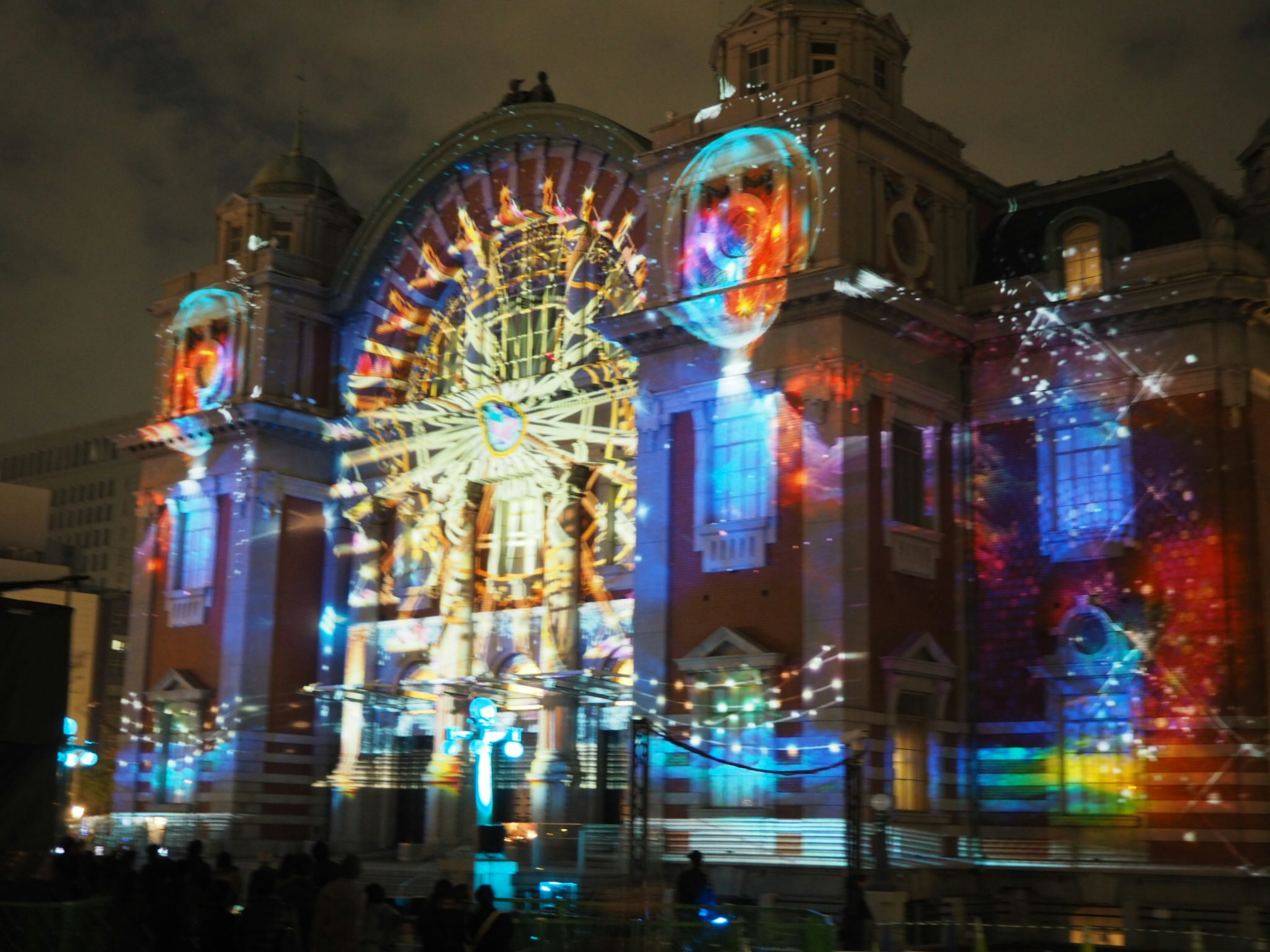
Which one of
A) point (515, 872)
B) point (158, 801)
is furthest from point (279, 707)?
point (515, 872)

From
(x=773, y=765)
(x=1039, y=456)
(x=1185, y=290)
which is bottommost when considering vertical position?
(x=773, y=765)

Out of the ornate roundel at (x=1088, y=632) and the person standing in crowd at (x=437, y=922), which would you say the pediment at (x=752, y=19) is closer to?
the ornate roundel at (x=1088, y=632)

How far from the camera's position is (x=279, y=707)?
4253 cm

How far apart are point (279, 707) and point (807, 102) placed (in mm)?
19686

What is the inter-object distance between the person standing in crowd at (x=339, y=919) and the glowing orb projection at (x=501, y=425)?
23511mm

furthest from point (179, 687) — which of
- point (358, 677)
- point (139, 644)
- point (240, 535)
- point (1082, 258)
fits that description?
point (1082, 258)

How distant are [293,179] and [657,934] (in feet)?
107

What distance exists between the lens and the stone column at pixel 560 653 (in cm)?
3672

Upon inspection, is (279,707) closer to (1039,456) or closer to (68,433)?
(1039,456)

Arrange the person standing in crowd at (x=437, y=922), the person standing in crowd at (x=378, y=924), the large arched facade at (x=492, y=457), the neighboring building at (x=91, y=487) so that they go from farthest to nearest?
the neighboring building at (x=91, y=487)
the large arched facade at (x=492, y=457)
the person standing in crowd at (x=378, y=924)
the person standing in crowd at (x=437, y=922)

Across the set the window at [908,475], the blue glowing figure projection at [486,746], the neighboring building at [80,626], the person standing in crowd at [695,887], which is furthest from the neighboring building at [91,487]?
the person standing in crowd at [695,887]

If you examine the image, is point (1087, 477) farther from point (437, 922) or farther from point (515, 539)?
point (437, 922)

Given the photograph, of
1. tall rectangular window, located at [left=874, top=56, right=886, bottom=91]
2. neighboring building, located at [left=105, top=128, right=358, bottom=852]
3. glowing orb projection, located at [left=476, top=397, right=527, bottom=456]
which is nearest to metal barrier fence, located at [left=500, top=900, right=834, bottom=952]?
tall rectangular window, located at [left=874, top=56, right=886, bottom=91]

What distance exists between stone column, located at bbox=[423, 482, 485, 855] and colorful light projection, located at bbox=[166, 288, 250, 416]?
7.68 meters
